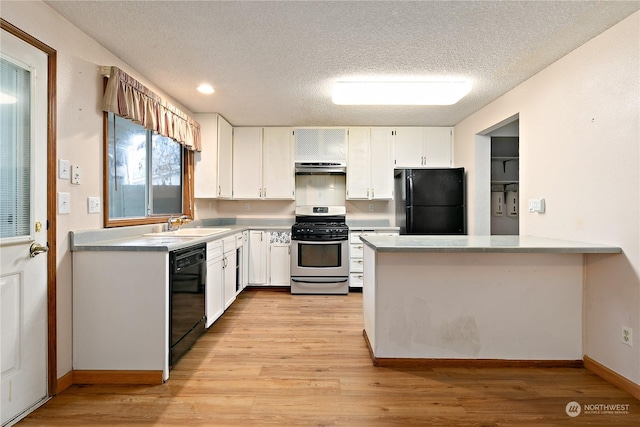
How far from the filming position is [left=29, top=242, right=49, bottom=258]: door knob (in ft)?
5.74

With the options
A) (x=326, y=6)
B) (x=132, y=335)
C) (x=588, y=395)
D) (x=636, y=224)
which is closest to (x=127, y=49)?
(x=326, y=6)

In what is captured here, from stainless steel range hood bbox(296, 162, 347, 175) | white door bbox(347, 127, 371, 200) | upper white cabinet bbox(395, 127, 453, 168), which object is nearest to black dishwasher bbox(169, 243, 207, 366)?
stainless steel range hood bbox(296, 162, 347, 175)

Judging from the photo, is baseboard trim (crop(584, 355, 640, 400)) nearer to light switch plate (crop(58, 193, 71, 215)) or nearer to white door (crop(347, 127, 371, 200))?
white door (crop(347, 127, 371, 200))

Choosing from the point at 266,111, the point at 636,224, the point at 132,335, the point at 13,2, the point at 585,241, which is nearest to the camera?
the point at 13,2

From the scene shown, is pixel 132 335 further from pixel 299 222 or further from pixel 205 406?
pixel 299 222

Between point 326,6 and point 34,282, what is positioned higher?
point 326,6

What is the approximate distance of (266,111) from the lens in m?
3.86

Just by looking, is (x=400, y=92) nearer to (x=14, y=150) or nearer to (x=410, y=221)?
(x=410, y=221)

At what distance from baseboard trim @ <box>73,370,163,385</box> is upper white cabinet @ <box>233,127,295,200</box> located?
2808 millimetres

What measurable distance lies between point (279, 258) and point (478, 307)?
2.71 m

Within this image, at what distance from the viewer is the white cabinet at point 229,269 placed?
3.29m

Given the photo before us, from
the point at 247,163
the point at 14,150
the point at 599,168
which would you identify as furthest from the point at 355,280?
the point at 14,150

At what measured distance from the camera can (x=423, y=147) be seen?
4.52 meters

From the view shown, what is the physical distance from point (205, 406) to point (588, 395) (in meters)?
2.28
